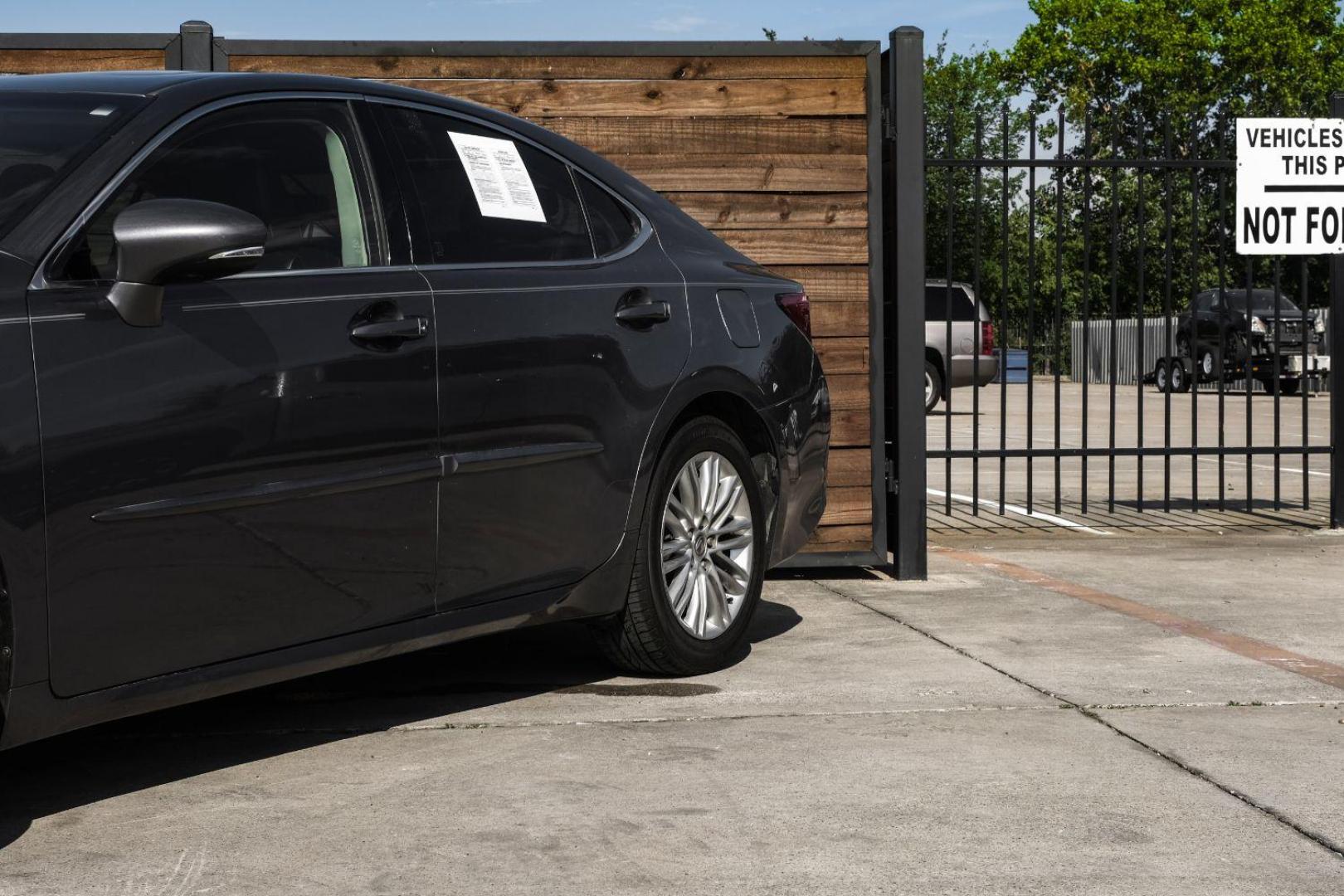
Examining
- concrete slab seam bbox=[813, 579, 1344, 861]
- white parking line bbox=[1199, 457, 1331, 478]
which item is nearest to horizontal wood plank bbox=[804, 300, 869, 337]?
concrete slab seam bbox=[813, 579, 1344, 861]

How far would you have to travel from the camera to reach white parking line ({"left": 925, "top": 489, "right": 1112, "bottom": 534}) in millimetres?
10281

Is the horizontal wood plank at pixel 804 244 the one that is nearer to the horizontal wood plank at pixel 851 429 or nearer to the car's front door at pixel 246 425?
the horizontal wood plank at pixel 851 429

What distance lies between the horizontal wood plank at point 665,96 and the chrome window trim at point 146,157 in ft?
→ 9.61

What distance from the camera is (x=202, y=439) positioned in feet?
12.3

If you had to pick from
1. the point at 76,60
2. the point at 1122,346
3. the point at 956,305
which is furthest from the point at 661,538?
the point at 1122,346

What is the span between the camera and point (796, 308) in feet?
19.7

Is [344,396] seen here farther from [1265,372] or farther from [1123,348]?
[1123,348]

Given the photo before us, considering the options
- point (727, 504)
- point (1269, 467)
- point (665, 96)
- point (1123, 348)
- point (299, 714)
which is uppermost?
point (665, 96)

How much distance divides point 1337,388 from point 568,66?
16.0 ft

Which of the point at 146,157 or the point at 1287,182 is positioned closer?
the point at 146,157

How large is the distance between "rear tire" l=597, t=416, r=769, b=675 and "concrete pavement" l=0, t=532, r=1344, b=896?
4.8 inches

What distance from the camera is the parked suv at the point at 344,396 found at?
3.54m

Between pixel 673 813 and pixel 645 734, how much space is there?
2.56 ft

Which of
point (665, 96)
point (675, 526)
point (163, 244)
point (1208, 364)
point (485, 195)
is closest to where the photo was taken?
point (163, 244)
